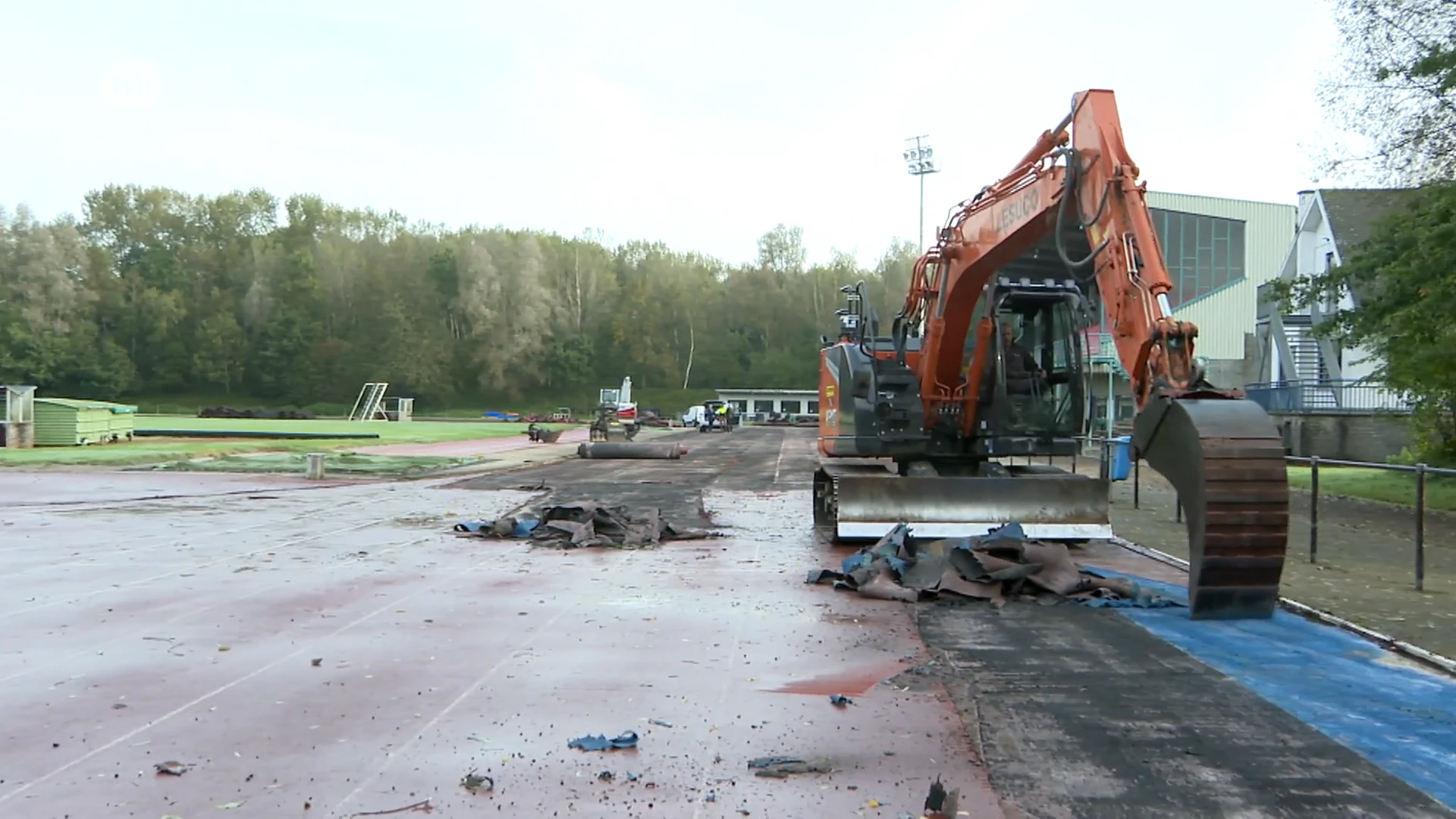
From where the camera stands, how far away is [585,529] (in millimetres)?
13469

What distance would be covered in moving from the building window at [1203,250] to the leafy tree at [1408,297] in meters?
35.7

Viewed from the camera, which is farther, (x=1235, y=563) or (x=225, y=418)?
(x=225, y=418)

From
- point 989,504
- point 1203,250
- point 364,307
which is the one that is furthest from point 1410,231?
point 364,307

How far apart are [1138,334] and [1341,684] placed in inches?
120

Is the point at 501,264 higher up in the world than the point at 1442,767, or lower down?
higher up

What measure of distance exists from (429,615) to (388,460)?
72.3ft

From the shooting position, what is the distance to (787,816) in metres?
4.36

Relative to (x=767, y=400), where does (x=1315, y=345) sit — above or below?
above

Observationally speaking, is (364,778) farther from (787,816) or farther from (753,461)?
(753,461)

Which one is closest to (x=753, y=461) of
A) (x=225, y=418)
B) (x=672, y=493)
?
(x=672, y=493)

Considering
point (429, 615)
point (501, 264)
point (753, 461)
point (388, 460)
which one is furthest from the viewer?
→ point (501, 264)

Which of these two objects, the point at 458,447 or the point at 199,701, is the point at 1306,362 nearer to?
the point at 458,447

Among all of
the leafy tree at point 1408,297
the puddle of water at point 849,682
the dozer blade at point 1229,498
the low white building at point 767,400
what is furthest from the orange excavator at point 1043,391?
the low white building at point 767,400

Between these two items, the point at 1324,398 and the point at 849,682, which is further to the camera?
the point at 1324,398
